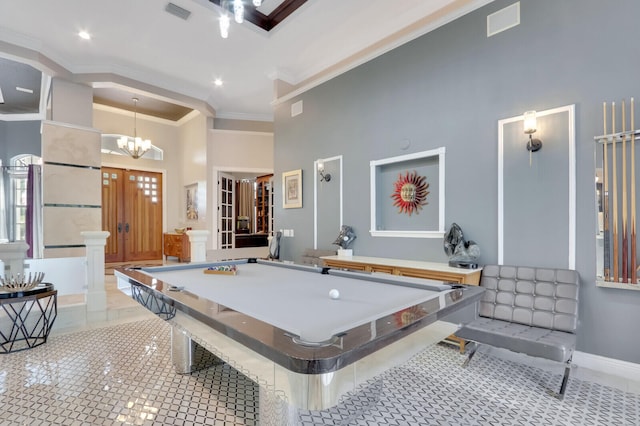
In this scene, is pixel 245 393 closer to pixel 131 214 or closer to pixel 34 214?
pixel 34 214

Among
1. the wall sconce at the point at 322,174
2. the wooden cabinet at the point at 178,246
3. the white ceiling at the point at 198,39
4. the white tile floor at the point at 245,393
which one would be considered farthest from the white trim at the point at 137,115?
the white tile floor at the point at 245,393

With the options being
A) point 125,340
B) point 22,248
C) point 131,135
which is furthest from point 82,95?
point 125,340

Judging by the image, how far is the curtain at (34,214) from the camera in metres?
5.31

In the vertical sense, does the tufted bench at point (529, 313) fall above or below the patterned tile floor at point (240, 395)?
above

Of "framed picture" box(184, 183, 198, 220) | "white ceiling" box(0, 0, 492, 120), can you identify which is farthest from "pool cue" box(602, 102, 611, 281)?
"framed picture" box(184, 183, 198, 220)

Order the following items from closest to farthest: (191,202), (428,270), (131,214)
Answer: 1. (428,270)
2. (131,214)
3. (191,202)

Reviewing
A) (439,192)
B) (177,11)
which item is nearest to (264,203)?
(177,11)

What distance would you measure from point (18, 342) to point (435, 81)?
197 inches

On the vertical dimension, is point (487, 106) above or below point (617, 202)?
above

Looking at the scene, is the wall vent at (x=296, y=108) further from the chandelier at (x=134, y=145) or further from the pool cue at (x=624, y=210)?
the pool cue at (x=624, y=210)

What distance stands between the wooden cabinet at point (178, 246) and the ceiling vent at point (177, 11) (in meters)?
4.64

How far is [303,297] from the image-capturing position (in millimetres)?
1711

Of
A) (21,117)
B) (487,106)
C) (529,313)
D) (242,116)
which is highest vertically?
(242,116)

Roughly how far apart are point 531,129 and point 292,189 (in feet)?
11.2
